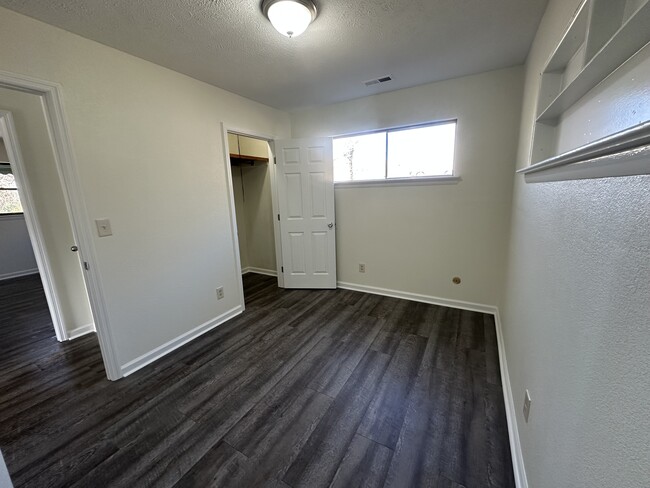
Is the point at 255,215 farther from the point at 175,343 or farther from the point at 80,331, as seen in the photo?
the point at 80,331

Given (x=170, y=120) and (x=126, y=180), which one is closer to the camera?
(x=126, y=180)

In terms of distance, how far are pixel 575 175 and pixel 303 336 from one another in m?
2.29

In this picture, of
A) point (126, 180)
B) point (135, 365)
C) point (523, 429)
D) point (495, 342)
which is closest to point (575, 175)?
point (523, 429)

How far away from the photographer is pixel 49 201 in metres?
2.47

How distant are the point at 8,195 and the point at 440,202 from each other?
727 centimetres

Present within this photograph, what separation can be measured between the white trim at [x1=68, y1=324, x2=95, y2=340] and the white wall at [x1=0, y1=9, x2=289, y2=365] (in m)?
1.16

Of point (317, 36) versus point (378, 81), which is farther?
point (378, 81)

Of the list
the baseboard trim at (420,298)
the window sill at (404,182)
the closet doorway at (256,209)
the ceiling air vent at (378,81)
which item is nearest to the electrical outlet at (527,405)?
the baseboard trim at (420,298)

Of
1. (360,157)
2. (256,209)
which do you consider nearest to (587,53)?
(360,157)

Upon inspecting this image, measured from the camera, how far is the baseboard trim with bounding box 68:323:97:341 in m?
2.65

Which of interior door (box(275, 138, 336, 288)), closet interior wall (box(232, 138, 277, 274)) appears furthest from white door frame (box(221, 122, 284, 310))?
closet interior wall (box(232, 138, 277, 274))

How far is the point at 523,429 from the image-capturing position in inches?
50.0

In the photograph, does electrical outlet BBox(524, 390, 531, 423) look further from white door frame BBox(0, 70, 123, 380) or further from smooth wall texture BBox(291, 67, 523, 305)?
white door frame BBox(0, 70, 123, 380)

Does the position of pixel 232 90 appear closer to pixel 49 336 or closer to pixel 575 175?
pixel 575 175
